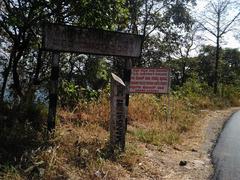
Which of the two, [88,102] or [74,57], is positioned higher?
[74,57]

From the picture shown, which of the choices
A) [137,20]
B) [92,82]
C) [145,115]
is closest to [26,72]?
[92,82]

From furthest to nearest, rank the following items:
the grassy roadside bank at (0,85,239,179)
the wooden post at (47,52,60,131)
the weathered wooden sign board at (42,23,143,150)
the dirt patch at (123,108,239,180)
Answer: the wooden post at (47,52,60,131) < the weathered wooden sign board at (42,23,143,150) < the dirt patch at (123,108,239,180) < the grassy roadside bank at (0,85,239,179)

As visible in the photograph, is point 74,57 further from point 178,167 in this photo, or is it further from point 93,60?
point 178,167

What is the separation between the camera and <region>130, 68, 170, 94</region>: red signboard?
11391 millimetres

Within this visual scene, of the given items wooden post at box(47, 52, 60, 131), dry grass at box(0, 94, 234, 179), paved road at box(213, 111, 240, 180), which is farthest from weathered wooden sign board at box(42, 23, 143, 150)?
paved road at box(213, 111, 240, 180)

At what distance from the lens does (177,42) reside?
91.0ft

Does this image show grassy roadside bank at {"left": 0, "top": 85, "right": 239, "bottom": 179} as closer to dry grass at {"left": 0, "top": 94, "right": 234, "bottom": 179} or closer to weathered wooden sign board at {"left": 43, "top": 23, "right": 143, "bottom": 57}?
dry grass at {"left": 0, "top": 94, "right": 234, "bottom": 179}

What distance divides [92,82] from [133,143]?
202 inches

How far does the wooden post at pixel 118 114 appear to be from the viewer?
7.44m

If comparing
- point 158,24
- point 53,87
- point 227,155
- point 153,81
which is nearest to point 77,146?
point 53,87

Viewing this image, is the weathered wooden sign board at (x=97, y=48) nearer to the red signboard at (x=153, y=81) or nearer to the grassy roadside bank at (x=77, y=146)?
the grassy roadside bank at (x=77, y=146)

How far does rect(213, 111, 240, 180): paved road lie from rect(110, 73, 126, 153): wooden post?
1892 millimetres

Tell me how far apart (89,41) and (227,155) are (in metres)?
4.13

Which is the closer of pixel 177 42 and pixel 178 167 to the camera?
pixel 178 167
